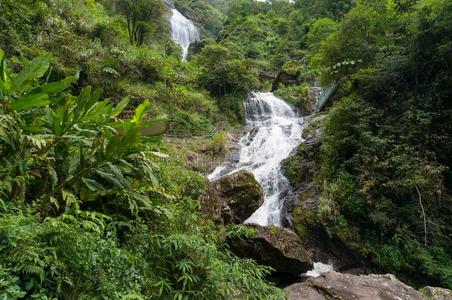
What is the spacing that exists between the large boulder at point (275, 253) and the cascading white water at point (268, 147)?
218 cm

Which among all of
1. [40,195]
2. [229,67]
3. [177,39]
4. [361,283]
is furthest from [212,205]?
[177,39]

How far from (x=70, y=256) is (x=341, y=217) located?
6842mm

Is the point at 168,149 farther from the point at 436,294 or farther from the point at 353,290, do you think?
the point at 436,294

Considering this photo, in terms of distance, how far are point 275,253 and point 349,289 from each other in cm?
154

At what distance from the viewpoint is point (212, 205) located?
5023 mm

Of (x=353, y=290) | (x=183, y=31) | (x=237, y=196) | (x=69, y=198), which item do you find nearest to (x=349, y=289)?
(x=353, y=290)

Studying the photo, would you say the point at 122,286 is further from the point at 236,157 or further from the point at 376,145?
the point at 236,157

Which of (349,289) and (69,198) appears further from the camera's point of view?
(349,289)

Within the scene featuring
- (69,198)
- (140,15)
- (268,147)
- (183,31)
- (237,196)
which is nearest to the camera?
(69,198)

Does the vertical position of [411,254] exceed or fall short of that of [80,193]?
it falls short

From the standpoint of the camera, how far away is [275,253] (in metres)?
5.57

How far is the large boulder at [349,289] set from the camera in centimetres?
417

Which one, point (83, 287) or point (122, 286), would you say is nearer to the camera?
point (83, 287)

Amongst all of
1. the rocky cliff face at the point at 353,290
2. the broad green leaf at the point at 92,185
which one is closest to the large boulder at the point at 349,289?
the rocky cliff face at the point at 353,290
